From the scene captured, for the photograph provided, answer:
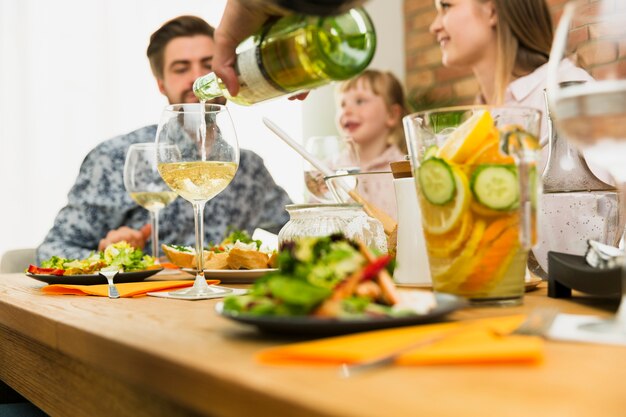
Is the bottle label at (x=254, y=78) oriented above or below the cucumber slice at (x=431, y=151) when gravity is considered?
above

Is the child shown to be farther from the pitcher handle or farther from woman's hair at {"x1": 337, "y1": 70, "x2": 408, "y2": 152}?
the pitcher handle

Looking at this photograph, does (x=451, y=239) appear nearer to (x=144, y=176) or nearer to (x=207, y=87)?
(x=207, y=87)

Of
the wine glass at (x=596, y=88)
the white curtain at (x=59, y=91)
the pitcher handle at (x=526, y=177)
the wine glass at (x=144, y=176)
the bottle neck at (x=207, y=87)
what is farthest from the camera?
the white curtain at (x=59, y=91)

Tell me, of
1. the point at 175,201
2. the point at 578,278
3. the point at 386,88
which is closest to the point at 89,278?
the point at 578,278

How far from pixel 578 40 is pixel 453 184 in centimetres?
20

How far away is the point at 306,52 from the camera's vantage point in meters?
0.89

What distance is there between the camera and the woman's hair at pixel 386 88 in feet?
12.8

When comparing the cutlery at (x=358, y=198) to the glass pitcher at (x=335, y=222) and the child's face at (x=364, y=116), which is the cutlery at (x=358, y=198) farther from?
the child's face at (x=364, y=116)

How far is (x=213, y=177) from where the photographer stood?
104cm

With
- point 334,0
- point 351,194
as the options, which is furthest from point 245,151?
point 334,0

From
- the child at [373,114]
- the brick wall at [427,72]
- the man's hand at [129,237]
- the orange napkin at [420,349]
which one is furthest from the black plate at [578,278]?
the brick wall at [427,72]

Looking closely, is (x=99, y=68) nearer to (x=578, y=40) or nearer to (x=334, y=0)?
(x=334, y=0)

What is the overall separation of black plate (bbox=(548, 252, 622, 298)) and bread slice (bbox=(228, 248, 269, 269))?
1.65ft

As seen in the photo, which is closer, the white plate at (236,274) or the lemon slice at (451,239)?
the lemon slice at (451,239)
